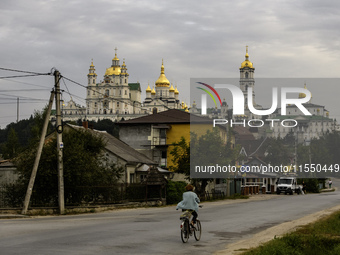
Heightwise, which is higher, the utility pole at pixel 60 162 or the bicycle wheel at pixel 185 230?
the utility pole at pixel 60 162

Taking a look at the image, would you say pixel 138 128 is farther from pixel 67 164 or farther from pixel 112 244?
pixel 112 244

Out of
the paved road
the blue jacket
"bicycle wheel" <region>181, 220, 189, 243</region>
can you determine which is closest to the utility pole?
the paved road

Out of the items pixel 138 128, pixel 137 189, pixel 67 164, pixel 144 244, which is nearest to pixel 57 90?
pixel 67 164

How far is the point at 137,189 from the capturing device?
3956 centimetres

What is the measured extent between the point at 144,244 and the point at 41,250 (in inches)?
117

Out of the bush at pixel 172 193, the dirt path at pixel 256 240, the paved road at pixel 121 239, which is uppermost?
the bush at pixel 172 193

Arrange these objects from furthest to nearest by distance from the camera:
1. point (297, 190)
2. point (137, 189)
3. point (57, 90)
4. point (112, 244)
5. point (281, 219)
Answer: point (297, 190), point (137, 189), point (57, 90), point (281, 219), point (112, 244)

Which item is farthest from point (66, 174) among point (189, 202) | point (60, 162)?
point (189, 202)

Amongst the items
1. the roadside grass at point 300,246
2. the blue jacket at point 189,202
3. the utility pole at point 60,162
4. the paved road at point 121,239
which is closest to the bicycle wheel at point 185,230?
the paved road at point 121,239

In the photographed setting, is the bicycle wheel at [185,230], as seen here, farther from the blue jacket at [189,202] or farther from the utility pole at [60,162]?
the utility pole at [60,162]

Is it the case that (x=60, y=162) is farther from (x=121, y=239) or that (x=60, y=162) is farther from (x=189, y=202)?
(x=189, y=202)

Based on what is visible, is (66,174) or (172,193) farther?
(172,193)

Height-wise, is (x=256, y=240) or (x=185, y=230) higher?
(x=185, y=230)

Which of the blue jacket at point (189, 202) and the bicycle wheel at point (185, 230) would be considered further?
the blue jacket at point (189, 202)
